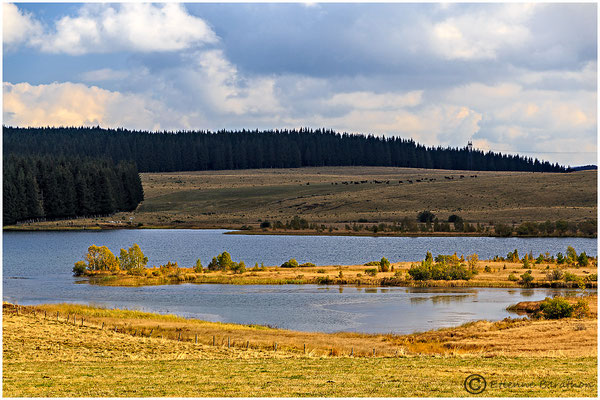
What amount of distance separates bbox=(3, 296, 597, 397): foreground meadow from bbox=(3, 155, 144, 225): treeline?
102m

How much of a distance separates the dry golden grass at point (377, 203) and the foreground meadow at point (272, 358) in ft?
311

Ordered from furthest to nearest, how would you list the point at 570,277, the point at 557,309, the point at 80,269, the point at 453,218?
1. the point at 453,218
2. the point at 80,269
3. the point at 570,277
4. the point at 557,309

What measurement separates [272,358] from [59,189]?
129 metres

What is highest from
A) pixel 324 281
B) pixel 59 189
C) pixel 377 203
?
pixel 59 189

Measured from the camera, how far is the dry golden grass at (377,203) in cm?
13888

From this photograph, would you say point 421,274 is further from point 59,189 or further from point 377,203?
point 59,189

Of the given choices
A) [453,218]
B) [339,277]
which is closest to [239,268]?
[339,277]

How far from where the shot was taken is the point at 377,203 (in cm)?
15500

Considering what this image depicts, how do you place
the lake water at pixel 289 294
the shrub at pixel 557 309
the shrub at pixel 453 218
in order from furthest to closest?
1. the shrub at pixel 453 218
2. the lake water at pixel 289 294
3. the shrub at pixel 557 309

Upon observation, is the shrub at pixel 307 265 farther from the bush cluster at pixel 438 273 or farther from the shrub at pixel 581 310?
the shrub at pixel 581 310

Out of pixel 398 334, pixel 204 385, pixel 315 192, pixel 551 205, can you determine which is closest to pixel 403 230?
pixel 551 205

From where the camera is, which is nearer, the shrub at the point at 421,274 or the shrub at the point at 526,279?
the shrub at the point at 526,279

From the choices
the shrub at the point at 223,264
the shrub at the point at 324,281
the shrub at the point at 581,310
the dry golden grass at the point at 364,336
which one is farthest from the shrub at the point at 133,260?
the shrub at the point at 581,310

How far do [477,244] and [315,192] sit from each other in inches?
2925
